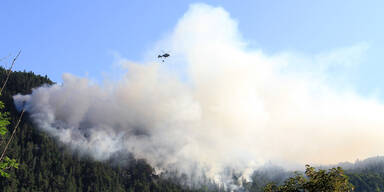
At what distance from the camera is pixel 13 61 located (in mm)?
19219

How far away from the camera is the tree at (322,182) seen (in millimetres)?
48312

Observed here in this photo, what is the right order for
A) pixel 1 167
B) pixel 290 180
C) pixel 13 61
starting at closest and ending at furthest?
pixel 13 61, pixel 1 167, pixel 290 180

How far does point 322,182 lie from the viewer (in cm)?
4959

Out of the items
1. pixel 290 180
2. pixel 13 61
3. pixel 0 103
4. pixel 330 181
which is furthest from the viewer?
pixel 290 180

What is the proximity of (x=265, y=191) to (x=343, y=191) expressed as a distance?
36.9 feet

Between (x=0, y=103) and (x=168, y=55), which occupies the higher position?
(x=168, y=55)

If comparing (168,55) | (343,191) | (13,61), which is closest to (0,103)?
(13,61)

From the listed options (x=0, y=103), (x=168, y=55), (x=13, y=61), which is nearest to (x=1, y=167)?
(x=0, y=103)

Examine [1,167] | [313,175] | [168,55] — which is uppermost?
[168,55]

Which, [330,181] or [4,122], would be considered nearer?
[4,122]

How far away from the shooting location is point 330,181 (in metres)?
48.6

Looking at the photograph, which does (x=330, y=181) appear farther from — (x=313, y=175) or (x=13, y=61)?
(x=13, y=61)

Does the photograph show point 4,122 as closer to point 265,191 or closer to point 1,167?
point 1,167

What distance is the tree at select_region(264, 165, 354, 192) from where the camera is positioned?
159 feet
